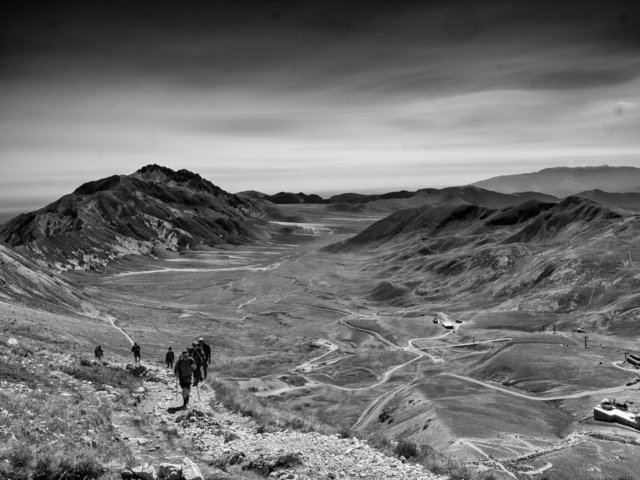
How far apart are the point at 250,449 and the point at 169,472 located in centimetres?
510

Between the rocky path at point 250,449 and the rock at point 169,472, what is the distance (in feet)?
7.52

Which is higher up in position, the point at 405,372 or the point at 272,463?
the point at 272,463

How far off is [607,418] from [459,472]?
116 ft

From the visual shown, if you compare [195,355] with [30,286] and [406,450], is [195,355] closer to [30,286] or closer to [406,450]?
[406,450]

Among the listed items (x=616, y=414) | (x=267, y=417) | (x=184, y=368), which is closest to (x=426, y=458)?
(x=267, y=417)

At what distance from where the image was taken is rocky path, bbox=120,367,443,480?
1697cm

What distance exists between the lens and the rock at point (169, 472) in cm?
1381

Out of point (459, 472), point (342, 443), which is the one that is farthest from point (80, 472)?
point (459, 472)

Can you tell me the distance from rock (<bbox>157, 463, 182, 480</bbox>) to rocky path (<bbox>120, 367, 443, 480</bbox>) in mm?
2293

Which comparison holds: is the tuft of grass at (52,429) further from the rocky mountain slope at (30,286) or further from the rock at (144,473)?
the rocky mountain slope at (30,286)

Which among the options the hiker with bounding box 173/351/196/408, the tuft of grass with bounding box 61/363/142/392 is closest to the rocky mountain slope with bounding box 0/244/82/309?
the tuft of grass with bounding box 61/363/142/392

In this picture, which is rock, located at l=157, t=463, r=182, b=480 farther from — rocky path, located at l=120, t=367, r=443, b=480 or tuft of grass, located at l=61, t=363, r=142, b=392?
tuft of grass, located at l=61, t=363, r=142, b=392

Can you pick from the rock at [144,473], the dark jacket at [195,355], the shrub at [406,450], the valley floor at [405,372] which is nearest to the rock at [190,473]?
the rock at [144,473]

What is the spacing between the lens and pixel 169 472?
1388 cm
